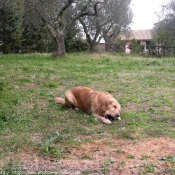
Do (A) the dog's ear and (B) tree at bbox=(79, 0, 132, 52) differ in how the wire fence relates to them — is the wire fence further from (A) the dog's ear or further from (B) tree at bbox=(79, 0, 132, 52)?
(A) the dog's ear

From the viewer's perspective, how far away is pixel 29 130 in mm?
6516

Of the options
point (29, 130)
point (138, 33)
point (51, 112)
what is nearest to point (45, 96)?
point (51, 112)

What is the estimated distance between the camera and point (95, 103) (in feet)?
25.7

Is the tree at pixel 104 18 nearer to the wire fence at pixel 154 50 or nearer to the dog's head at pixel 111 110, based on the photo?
Result: the wire fence at pixel 154 50

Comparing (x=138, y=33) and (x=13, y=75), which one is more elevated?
(x=138, y=33)

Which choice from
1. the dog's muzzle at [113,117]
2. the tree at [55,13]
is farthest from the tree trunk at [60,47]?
the dog's muzzle at [113,117]

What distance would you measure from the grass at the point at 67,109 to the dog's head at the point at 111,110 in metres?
0.21

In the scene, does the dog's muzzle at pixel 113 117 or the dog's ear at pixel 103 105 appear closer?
the dog's muzzle at pixel 113 117

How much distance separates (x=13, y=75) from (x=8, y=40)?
1224cm

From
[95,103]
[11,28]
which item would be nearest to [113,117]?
[95,103]

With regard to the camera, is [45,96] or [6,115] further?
[45,96]

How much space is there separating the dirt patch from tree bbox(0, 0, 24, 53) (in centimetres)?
1455

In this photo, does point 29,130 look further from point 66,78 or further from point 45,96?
point 66,78

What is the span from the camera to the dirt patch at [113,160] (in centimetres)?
456
